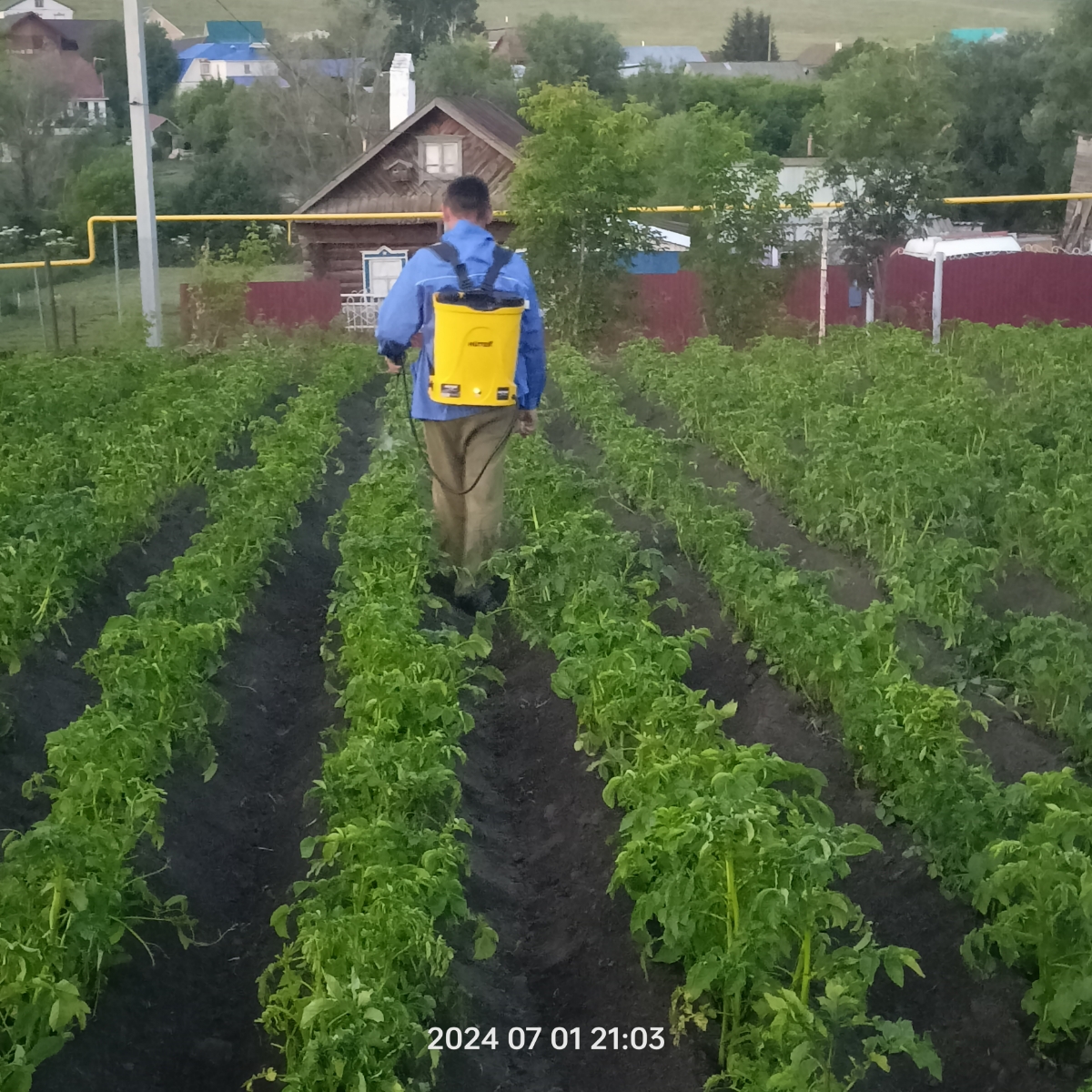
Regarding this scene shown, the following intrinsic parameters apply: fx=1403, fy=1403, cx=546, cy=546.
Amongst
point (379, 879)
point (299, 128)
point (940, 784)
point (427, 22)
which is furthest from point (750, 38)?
point (379, 879)

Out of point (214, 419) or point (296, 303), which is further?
point (296, 303)

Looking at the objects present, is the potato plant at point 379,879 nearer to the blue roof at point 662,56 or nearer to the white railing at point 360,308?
the white railing at point 360,308

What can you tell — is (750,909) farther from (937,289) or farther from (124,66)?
(124,66)

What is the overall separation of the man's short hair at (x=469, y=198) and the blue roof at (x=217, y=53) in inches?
2770

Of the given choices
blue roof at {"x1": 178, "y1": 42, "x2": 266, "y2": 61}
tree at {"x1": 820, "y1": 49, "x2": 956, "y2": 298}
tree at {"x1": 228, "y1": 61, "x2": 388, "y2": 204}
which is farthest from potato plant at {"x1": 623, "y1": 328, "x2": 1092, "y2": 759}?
blue roof at {"x1": 178, "y1": 42, "x2": 266, "y2": 61}

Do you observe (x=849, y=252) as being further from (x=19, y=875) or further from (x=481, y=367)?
(x=19, y=875)

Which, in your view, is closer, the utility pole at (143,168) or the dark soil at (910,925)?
the dark soil at (910,925)

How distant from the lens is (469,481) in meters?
7.41

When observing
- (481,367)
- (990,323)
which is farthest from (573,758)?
(990,323)

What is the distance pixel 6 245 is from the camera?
35.2 metres

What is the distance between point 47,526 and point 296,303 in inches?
765

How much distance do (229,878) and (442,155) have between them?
28.7 metres

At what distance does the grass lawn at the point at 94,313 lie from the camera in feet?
72.4

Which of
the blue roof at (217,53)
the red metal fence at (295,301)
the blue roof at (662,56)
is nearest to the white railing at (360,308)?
the red metal fence at (295,301)
